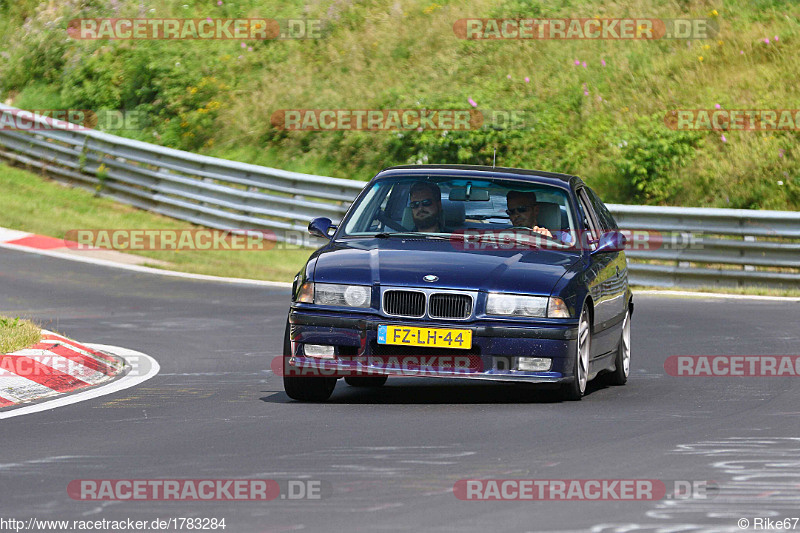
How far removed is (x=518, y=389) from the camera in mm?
10297

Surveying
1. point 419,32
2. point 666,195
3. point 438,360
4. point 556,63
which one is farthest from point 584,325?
point 419,32

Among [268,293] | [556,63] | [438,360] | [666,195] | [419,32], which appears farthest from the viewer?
[419,32]

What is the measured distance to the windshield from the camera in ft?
33.4

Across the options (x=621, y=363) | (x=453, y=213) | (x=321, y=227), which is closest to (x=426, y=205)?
(x=453, y=213)

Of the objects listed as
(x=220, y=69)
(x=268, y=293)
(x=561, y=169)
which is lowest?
(x=268, y=293)

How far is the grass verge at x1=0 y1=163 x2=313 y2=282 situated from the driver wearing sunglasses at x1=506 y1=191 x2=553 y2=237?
9.49 metres

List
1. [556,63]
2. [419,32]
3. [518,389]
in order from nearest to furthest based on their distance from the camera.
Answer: [518,389] → [556,63] → [419,32]

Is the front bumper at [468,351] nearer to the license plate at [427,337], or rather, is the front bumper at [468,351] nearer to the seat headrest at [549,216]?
the license plate at [427,337]

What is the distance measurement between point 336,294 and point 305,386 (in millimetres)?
710

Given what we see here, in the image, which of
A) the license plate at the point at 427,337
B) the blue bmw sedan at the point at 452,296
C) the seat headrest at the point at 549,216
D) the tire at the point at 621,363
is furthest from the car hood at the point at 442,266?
the tire at the point at 621,363

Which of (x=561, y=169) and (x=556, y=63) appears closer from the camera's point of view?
(x=561, y=169)

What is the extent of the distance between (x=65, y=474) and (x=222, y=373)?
4483 millimetres

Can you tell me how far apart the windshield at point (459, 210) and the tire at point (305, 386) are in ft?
3.83

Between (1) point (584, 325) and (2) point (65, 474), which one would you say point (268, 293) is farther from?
(2) point (65, 474)
